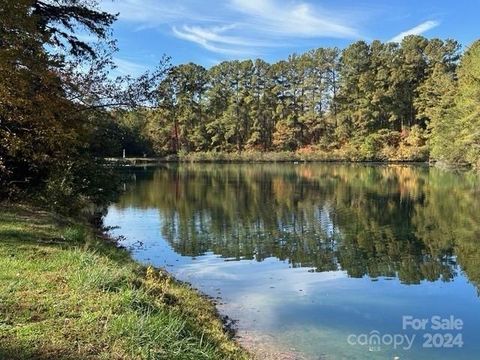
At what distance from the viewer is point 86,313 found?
4.95m

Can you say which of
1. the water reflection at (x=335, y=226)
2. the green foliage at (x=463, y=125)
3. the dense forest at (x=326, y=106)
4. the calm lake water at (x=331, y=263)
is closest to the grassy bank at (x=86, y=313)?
the calm lake water at (x=331, y=263)

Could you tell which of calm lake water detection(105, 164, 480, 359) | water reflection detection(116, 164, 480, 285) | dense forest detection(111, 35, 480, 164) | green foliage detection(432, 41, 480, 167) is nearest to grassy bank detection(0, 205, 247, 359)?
calm lake water detection(105, 164, 480, 359)

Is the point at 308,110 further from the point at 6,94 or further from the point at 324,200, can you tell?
the point at 6,94

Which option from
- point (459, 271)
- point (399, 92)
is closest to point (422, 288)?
point (459, 271)

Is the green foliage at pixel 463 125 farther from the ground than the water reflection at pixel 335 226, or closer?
farther from the ground

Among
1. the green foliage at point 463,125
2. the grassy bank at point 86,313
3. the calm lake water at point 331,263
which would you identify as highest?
the green foliage at point 463,125

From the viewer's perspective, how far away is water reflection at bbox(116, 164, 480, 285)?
44.0 ft

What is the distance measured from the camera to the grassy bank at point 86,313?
14.2 feet

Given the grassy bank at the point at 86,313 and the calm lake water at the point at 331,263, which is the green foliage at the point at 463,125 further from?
the grassy bank at the point at 86,313

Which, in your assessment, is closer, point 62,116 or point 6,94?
point 6,94

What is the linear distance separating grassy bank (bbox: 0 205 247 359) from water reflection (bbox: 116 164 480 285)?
6.61 m

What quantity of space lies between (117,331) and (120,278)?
180cm

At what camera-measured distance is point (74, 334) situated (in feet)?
14.8

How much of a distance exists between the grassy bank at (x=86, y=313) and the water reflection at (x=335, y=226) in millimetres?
6611
